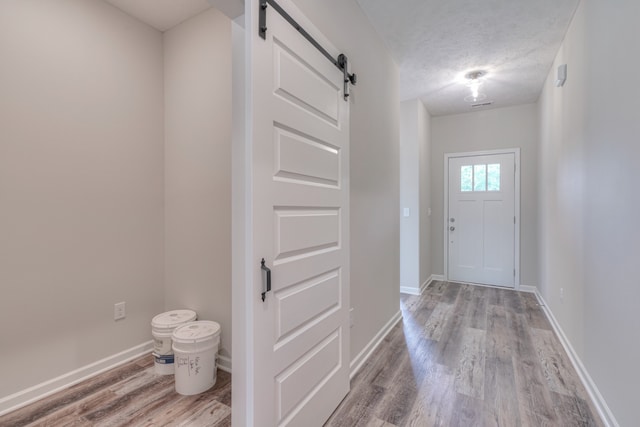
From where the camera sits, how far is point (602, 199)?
176 cm

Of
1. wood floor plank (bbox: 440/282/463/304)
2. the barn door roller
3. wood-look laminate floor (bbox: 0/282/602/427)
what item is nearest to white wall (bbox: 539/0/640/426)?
wood-look laminate floor (bbox: 0/282/602/427)

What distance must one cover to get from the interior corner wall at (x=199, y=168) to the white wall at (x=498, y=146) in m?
3.78

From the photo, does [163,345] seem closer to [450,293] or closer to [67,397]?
[67,397]

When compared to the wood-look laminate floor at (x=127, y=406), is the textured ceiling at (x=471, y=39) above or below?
above

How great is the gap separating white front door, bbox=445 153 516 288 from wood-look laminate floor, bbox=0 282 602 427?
1.81 meters

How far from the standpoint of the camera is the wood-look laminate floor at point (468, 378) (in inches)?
68.5

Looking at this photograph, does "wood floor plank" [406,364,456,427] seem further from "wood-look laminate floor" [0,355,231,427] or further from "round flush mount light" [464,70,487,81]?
"round flush mount light" [464,70,487,81]

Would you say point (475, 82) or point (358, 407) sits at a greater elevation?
point (475, 82)

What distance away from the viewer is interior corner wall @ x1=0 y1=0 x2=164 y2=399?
5.92 feet

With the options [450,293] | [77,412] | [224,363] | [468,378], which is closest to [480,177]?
[450,293]

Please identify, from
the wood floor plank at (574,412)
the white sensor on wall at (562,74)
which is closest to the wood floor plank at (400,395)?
the wood floor plank at (574,412)

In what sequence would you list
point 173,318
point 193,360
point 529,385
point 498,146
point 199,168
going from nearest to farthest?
point 193,360 → point 529,385 → point 173,318 → point 199,168 → point 498,146

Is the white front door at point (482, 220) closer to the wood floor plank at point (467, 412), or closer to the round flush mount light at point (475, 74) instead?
the round flush mount light at point (475, 74)

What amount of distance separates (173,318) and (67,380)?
2.34 feet
